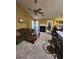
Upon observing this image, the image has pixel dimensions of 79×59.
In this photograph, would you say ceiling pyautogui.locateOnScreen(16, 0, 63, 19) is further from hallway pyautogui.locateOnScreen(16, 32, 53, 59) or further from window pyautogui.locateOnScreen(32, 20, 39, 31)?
hallway pyautogui.locateOnScreen(16, 32, 53, 59)

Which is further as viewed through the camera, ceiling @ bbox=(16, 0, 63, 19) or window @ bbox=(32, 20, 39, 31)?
window @ bbox=(32, 20, 39, 31)

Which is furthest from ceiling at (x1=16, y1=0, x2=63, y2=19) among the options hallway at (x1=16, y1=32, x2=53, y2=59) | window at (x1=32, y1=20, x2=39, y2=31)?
hallway at (x1=16, y1=32, x2=53, y2=59)

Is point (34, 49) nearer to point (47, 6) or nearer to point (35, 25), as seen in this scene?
point (35, 25)

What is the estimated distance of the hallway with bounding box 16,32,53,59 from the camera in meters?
1.28

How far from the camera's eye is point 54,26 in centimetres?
129

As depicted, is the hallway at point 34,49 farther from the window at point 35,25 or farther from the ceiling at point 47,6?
the ceiling at point 47,6

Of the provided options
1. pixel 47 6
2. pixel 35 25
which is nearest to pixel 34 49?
pixel 35 25

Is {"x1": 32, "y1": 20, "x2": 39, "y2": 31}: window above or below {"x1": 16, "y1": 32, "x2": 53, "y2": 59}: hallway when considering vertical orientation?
above

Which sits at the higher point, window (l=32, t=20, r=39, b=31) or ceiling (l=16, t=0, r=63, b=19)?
ceiling (l=16, t=0, r=63, b=19)

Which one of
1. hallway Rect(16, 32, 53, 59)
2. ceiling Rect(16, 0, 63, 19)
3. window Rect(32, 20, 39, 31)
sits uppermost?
ceiling Rect(16, 0, 63, 19)

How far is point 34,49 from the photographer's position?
132 centimetres
